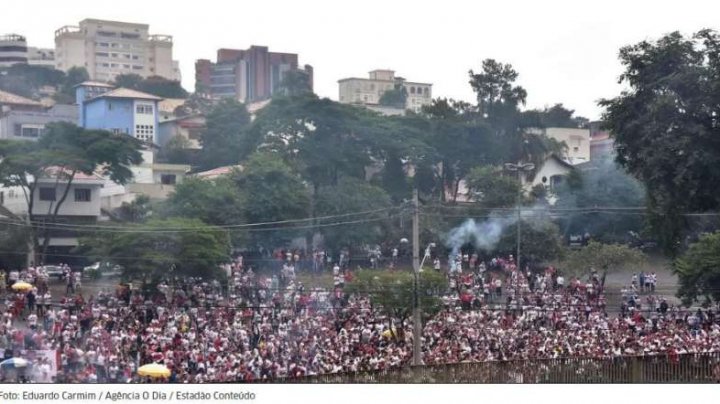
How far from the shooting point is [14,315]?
1794 centimetres

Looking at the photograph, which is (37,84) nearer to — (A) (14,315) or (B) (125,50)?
(B) (125,50)

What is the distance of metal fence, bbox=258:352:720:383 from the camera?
15.7 meters

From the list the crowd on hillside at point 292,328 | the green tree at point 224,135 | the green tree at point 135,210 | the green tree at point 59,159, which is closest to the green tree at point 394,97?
the green tree at point 224,135

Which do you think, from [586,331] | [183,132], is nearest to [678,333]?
[586,331]

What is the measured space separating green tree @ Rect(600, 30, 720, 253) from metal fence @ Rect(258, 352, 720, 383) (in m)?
6.28

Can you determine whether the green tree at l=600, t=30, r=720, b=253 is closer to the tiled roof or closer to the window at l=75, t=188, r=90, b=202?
the window at l=75, t=188, r=90, b=202

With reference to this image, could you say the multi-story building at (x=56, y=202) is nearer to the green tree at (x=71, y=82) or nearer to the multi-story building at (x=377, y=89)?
the multi-story building at (x=377, y=89)

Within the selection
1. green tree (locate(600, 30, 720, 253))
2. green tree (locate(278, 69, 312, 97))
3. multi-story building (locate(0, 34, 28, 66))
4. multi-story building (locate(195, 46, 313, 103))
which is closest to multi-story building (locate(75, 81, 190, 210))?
green tree (locate(278, 69, 312, 97))

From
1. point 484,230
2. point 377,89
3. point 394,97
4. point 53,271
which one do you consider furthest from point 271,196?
point 377,89

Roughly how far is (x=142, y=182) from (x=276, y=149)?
379 cm

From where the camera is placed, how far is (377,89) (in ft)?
133

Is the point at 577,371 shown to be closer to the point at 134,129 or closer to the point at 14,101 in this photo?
the point at 134,129

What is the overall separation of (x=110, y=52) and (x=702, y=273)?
43.0 metres

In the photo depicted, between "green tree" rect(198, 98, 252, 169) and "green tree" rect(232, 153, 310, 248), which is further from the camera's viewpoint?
"green tree" rect(198, 98, 252, 169)
